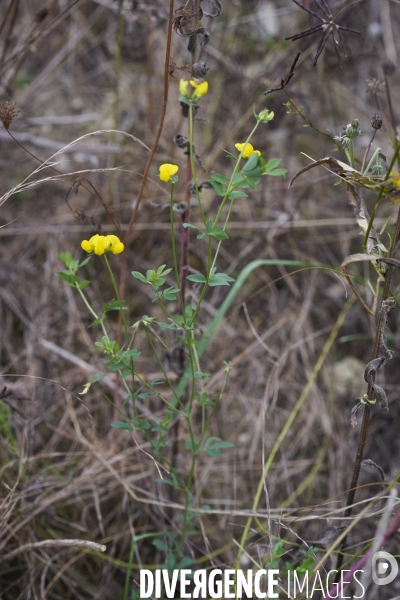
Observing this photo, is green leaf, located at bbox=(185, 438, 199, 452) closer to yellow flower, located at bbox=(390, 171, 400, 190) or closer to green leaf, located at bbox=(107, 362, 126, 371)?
green leaf, located at bbox=(107, 362, 126, 371)

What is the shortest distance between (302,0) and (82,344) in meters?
1.57

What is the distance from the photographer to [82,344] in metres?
2.01

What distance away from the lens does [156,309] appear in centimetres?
211

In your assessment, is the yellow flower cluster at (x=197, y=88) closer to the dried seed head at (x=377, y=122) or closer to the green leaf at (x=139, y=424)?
the dried seed head at (x=377, y=122)

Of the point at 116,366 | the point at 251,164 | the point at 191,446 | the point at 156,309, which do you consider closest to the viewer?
the point at 251,164

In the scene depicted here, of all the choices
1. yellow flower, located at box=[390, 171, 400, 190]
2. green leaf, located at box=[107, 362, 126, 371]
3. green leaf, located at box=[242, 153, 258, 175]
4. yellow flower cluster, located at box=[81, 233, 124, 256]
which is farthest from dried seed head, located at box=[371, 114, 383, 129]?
green leaf, located at box=[107, 362, 126, 371]

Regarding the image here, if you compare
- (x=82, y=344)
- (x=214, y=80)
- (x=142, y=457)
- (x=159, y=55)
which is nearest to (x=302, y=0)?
(x=214, y=80)

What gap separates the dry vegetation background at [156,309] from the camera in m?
1.56

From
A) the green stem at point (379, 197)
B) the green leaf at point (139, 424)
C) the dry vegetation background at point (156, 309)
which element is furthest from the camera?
the dry vegetation background at point (156, 309)

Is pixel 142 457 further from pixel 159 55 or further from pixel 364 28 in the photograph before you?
pixel 364 28

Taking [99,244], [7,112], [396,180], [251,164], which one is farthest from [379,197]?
[7,112]

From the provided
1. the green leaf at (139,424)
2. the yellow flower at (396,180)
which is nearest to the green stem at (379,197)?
the yellow flower at (396,180)

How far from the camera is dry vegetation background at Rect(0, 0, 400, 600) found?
5.13 feet

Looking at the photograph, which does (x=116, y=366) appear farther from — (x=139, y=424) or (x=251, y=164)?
(x=251, y=164)
